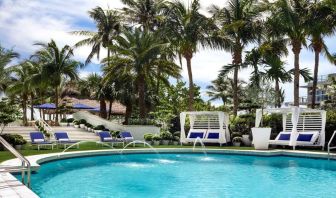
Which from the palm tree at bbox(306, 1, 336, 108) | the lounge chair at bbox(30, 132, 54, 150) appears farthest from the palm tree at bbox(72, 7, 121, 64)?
the lounge chair at bbox(30, 132, 54, 150)

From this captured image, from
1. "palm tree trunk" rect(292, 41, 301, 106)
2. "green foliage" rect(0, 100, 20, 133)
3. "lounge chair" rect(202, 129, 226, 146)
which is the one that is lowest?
"lounge chair" rect(202, 129, 226, 146)

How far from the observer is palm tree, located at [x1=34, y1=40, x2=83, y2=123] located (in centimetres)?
3331

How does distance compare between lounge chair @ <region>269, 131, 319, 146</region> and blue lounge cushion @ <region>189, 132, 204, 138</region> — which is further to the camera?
blue lounge cushion @ <region>189, 132, 204, 138</region>

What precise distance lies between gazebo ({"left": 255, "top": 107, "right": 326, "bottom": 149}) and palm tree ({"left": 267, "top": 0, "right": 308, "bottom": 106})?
1.59 metres

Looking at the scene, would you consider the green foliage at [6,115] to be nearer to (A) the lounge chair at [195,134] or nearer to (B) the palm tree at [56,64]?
(A) the lounge chair at [195,134]

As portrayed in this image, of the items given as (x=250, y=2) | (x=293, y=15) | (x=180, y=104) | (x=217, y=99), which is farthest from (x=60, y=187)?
(x=217, y=99)

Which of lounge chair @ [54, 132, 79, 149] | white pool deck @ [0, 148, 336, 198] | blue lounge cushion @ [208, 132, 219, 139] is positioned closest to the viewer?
white pool deck @ [0, 148, 336, 198]

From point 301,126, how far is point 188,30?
9377mm

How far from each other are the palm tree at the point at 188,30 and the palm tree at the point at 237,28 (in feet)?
3.04

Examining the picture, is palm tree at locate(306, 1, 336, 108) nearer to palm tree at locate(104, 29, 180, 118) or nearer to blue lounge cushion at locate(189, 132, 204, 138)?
blue lounge cushion at locate(189, 132, 204, 138)

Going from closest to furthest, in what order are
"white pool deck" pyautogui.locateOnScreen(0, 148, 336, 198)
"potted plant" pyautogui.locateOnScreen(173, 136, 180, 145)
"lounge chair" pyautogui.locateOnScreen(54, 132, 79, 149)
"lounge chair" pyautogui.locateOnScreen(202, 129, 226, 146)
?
"white pool deck" pyautogui.locateOnScreen(0, 148, 336, 198) < "lounge chair" pyautogui.locateOnScreen(54, 132, 79, 149) < "lounge chair" pyautogui.locateOnScreen(202, 129, 226, 146) < "potted plant" pyautogui.locateOnScreen(173, 136, 180, 145)

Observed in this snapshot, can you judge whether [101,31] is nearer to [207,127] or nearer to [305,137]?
[207,127]

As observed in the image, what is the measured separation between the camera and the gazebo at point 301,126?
838 inches

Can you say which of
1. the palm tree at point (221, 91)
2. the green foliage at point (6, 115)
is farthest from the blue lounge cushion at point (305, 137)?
the palm tree at point (221, 91)
